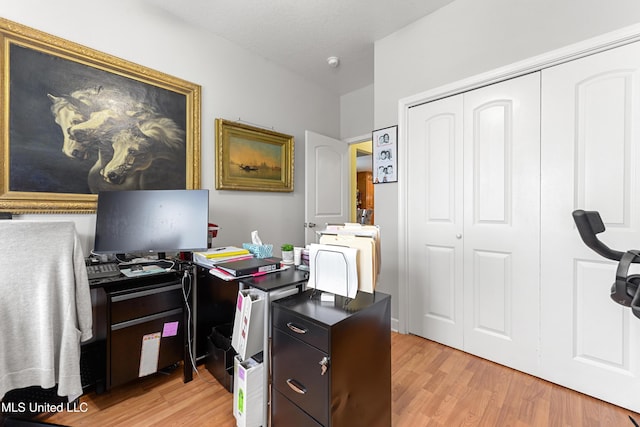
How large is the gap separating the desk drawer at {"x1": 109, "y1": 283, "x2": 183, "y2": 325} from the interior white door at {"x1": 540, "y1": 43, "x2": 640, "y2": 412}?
2323 millimetres

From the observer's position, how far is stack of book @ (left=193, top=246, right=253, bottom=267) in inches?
66.9

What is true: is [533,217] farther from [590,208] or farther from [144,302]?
[144,302]

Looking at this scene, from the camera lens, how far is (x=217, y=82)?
257 centimetres

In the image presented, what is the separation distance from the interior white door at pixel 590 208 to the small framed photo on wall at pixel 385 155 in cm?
105

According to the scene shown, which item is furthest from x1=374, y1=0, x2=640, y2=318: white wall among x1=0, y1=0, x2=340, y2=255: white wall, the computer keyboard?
the computer keyboard

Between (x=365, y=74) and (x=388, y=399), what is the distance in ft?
10.4

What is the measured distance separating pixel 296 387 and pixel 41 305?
Answer: 1.09 m

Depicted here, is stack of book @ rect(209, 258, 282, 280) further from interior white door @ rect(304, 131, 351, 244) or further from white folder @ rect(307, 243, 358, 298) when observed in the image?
interior white door @ rect(304, 131, 351, 244)

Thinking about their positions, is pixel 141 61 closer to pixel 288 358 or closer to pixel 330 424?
pixel 288 358

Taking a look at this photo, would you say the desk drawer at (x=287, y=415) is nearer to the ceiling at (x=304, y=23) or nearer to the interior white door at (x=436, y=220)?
the interior white door at (x=436, y=220)

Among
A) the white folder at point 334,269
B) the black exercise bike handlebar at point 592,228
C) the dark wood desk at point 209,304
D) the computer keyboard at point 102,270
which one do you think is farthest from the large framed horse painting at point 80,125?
the black exercise bike handlebar at point 592,228

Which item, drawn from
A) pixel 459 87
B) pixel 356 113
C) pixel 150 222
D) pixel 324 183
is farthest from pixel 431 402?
pixel 356 113

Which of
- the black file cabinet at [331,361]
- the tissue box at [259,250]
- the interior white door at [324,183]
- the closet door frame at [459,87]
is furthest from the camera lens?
the interior white door at [324,183]

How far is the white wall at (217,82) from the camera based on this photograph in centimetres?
186
